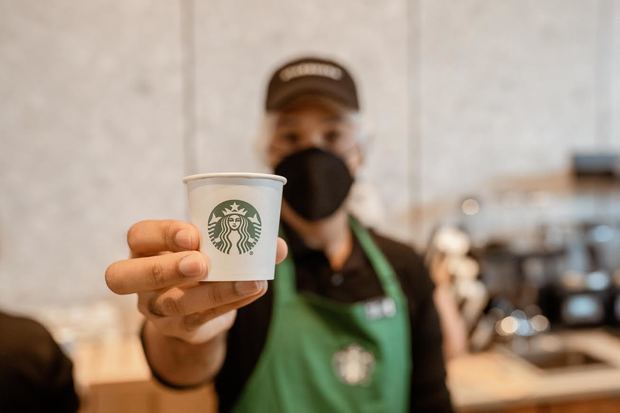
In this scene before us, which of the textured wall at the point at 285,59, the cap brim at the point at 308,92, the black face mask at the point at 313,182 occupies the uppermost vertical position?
the textured wall at the point at 285,59

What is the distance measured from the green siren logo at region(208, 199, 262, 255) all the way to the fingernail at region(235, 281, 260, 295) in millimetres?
41

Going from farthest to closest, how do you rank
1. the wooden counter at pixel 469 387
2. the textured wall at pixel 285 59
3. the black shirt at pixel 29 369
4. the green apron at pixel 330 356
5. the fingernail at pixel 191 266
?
1. the textured wall at pixel 285 59
2. the wooden counter at pixel 469 387
3. the green apron at pixel 330 356
4. the black shirt at pixel 29 369
5. the fingernail at pixel 191 266

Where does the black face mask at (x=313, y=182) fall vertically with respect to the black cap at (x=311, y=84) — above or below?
below

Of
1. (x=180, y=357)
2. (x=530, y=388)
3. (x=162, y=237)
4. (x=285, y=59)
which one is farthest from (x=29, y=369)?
(x=285, y=59)

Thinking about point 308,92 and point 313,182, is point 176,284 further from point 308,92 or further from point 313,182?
point 308,92

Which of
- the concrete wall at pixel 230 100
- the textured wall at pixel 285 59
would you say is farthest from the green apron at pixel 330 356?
the textured wall at pixel 285 59

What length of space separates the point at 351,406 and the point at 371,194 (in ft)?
3.57

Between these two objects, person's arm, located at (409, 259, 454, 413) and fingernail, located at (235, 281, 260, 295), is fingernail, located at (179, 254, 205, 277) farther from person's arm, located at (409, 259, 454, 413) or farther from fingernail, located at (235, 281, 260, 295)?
person's arm, located at (409, 259, 454, 413)

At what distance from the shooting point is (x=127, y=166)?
7.02 ft

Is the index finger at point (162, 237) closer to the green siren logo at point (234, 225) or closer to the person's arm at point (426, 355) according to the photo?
the green siren logo at point (234, 225)

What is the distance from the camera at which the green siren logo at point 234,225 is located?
651 millimetres

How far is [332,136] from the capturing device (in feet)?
4.03

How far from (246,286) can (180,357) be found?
0.36 m

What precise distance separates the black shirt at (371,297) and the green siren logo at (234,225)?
48 cm
